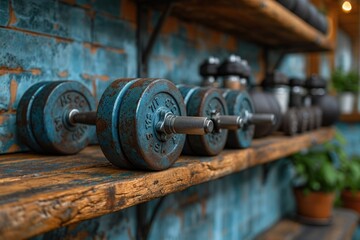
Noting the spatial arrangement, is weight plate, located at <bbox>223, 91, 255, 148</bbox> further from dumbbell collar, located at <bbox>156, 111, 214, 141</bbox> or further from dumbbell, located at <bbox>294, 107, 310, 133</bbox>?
dumbbell, located at <bbox>294, 107, 310, 133</bbox>

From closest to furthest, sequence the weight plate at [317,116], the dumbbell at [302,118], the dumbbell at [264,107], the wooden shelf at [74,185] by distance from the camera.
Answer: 1. the wooden shelf at [74,185]
2. the dumbbell at [264,107]
3. the dumbbell at [302,118]
4. the weight plate at [317,116]

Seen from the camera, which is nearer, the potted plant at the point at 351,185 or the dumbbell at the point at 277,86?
the dumbbell at the point at 277,86

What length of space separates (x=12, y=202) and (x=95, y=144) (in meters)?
Result: 0.61

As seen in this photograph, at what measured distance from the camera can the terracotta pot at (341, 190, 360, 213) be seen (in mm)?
2641

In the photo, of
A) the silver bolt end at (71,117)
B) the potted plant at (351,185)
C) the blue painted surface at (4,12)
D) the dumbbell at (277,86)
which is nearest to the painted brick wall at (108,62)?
the blue painted surface at (4,12)

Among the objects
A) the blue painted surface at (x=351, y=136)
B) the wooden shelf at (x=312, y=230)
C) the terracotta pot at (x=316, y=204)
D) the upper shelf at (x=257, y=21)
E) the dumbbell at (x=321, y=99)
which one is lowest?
the wooden shelf at (x=312, y=230)

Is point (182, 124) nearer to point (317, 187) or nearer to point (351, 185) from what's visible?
point (317, 187)

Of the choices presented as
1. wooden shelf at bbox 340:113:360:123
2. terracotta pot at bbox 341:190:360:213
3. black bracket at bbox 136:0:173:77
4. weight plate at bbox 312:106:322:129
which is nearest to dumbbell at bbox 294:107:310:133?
weight plate at bbox 312:106:322:129

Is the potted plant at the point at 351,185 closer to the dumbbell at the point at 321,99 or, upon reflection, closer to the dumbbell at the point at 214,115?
the dumbbell at the point at 321,99

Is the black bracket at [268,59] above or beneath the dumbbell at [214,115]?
above

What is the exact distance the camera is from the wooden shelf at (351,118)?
123 inches

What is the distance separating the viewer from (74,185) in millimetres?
595

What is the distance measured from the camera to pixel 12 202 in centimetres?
48

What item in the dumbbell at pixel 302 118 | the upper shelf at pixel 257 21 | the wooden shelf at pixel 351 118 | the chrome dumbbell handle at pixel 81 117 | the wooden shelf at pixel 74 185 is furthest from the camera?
the wooden shelf at pixel 351 118
